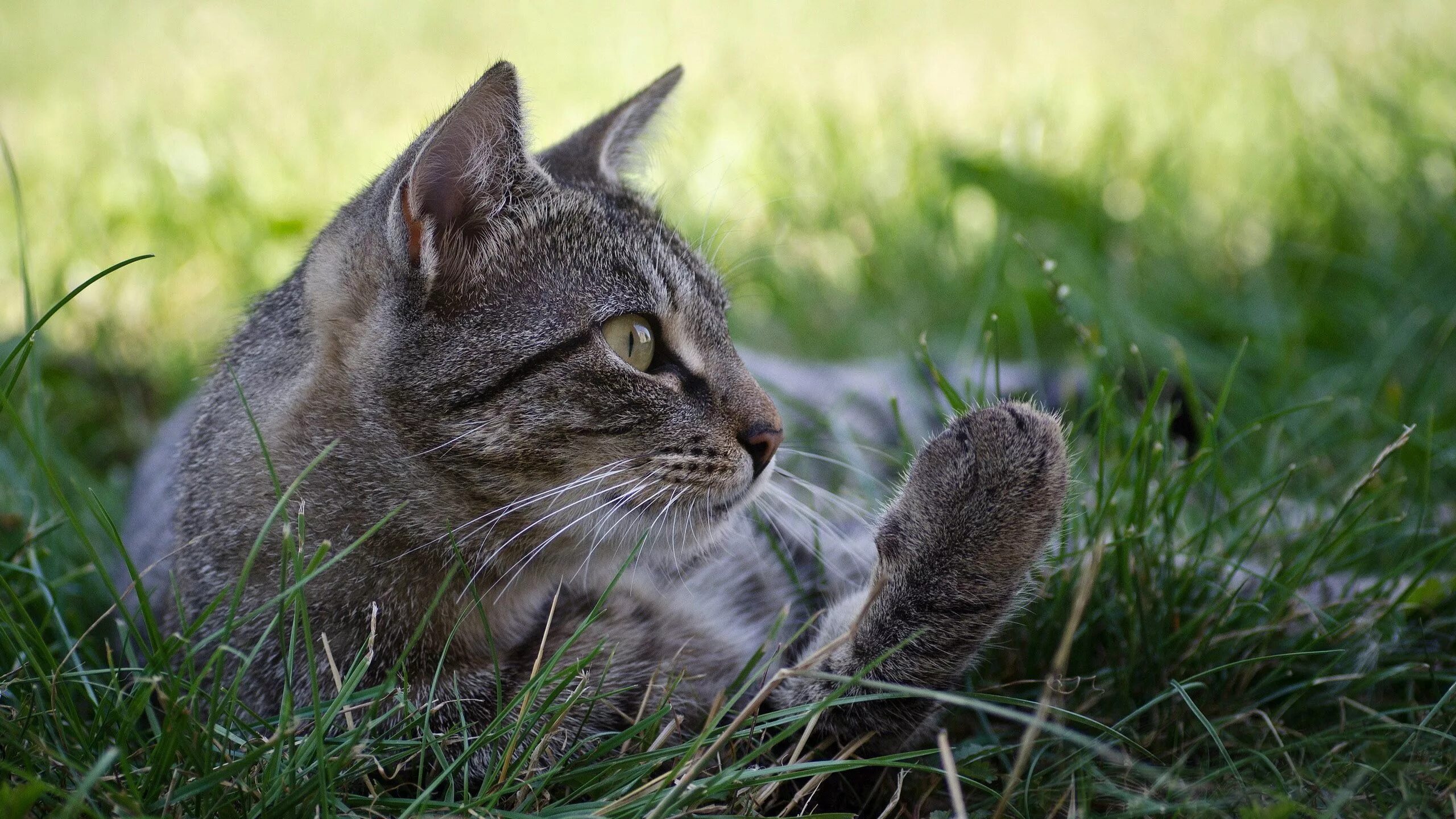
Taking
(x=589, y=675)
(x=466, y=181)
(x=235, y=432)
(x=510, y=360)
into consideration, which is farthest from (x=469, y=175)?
(x=589, y=675)

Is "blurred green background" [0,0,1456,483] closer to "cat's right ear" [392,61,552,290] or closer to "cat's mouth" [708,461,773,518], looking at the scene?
"cat's right ear" [392,61,552,290]

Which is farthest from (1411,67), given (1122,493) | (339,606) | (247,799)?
(247,799)

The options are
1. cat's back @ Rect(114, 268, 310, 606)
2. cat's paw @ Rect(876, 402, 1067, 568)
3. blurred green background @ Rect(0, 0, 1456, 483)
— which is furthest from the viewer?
blurred green background @ Rect(0, 0, 1456, 483)

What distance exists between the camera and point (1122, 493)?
2.07 metres

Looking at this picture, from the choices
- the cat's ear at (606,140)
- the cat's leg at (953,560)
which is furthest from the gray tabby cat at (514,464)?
the cat's ear at (606,140)

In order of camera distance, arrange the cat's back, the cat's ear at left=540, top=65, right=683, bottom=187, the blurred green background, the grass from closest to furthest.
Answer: the grass → the cat's back → the cat's ear at left=540, top=65, right=683, bottom=187 → the blurred green background

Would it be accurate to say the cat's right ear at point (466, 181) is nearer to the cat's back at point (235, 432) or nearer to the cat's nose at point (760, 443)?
the cat's back at point (235, 432)

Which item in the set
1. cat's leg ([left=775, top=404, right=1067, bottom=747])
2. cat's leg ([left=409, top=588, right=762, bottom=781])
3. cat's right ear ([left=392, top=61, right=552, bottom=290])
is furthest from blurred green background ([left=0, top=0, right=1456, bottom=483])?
cat's leg ([left=409, top=588, right=762, bottom=781])

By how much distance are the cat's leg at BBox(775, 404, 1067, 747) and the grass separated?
0.33 ft

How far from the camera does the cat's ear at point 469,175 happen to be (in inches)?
61.6

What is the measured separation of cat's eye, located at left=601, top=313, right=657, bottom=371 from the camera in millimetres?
1703

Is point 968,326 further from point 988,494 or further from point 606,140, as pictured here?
point 988,494

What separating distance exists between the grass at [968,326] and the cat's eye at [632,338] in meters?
0.44

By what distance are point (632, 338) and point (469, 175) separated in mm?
364
